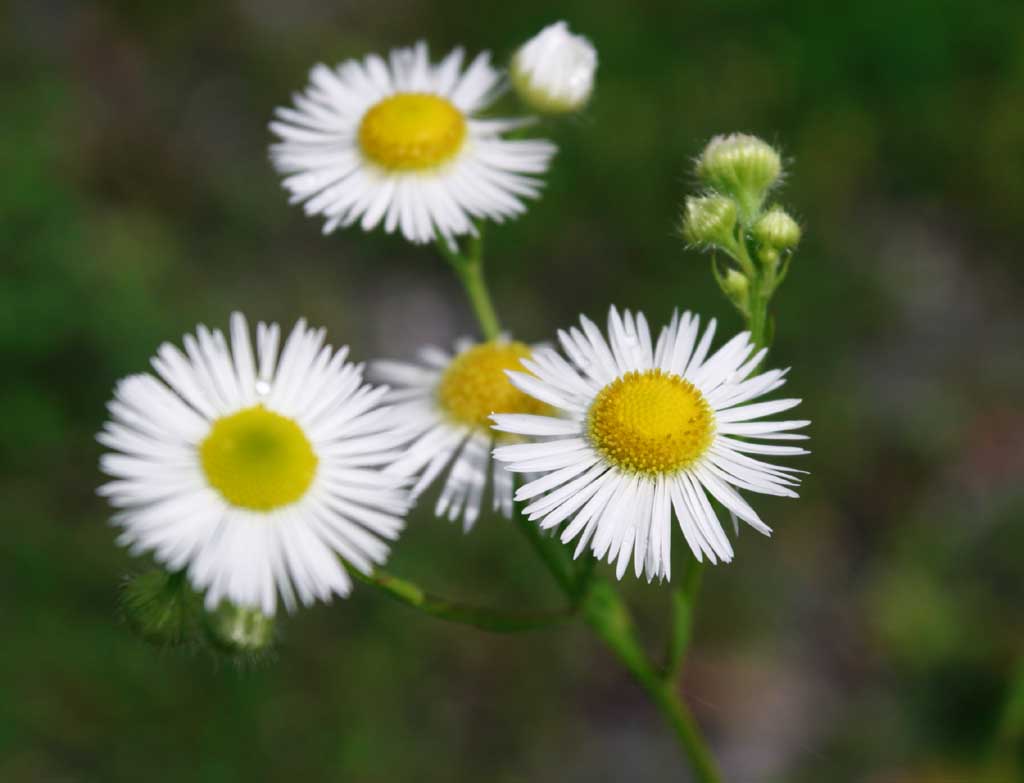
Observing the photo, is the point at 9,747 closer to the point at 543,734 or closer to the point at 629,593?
the point at 543,734

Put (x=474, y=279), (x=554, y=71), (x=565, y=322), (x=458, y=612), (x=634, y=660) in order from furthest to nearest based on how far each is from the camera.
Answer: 1. (x=565, y=322)
2. (x=554, y=71)
3. (x=474, y=279)
4. (x=634, y=660)
5. (x=458, y=612)

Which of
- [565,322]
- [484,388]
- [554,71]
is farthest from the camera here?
[565,322]

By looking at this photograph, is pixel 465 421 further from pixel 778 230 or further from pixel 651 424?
pixel 778 230

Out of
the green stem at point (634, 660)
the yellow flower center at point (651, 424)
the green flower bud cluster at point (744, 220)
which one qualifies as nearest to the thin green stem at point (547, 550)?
the green stem at point (634, 660)

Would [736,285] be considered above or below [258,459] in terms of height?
above

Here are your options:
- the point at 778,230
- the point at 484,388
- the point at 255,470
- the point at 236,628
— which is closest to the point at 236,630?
the point at 236,628

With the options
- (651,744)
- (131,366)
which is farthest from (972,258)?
(131,366)
